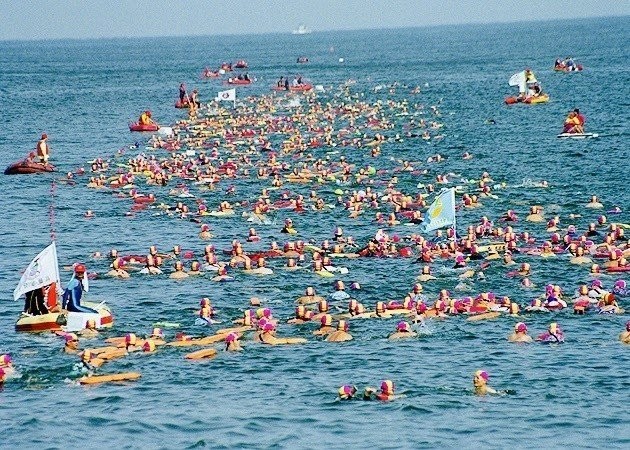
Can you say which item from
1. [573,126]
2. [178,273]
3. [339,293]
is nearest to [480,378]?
[339,293]

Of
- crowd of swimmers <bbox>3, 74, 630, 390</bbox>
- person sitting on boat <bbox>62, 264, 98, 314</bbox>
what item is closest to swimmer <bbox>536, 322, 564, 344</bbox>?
crowd of swimmers <bbox>3, 74, 630, 390</bbox>

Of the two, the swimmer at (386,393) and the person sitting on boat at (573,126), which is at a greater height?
the person sitting on boat at (573,126)

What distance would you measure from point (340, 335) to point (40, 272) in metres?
11.1

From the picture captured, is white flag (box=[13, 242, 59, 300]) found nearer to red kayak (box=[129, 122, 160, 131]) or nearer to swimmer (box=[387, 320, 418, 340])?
swimmer (box=[387, 320, 418, 340])

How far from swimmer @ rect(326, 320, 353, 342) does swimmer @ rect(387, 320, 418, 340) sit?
4.91 ft

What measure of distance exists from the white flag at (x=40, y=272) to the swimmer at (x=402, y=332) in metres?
12.4

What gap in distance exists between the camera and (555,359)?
1655 inches

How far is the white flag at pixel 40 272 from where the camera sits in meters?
46.5

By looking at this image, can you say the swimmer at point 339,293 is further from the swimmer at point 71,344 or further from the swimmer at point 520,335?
the swimmer at point 71,344

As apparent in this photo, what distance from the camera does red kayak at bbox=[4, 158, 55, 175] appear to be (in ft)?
289

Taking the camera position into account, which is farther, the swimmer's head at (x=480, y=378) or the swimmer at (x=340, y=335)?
the swimmer at (x=340, y=335)

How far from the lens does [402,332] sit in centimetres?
4500

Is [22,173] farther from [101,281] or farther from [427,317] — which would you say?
[427,317]

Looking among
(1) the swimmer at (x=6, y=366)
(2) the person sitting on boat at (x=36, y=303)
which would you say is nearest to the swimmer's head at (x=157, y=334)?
(2) the person sitting on boat at (x=36, y=303)
